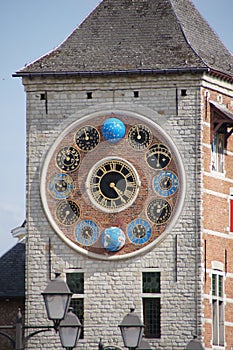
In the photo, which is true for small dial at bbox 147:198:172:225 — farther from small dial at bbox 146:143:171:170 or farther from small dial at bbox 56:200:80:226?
small dial at bbox 56:200:80:226

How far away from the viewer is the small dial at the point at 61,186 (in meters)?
46.4

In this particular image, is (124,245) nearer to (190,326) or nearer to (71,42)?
(190,326)

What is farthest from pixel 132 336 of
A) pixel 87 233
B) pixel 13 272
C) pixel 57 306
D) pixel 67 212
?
pixel 13 272

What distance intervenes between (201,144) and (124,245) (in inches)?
156

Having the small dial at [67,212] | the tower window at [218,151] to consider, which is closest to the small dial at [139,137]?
the tower window at [218,151]

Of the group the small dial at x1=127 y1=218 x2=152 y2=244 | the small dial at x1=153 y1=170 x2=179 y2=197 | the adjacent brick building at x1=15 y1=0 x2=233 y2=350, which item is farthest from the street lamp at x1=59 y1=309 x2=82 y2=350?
the small dial at x1=153 y1=170 x2=179 y2=197

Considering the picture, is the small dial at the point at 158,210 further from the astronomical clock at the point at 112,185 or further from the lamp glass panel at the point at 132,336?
the lamp glass panel at the point at 132,336

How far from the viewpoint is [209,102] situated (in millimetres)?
46625

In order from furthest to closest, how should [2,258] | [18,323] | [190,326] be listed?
[2,258] < [190,326] < [18,323]

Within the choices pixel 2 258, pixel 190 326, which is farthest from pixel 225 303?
pixel 2 258

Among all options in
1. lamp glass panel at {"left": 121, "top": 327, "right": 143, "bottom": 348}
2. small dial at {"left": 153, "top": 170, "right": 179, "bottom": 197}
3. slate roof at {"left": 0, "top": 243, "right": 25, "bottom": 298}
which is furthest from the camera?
slate roof at {"left": 0, "top": 243, "right": 25, "bottom": 298}

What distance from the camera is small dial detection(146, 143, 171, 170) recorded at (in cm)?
4603

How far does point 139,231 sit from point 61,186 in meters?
2.88

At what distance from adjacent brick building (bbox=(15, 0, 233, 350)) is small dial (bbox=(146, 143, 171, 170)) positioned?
31 mm
